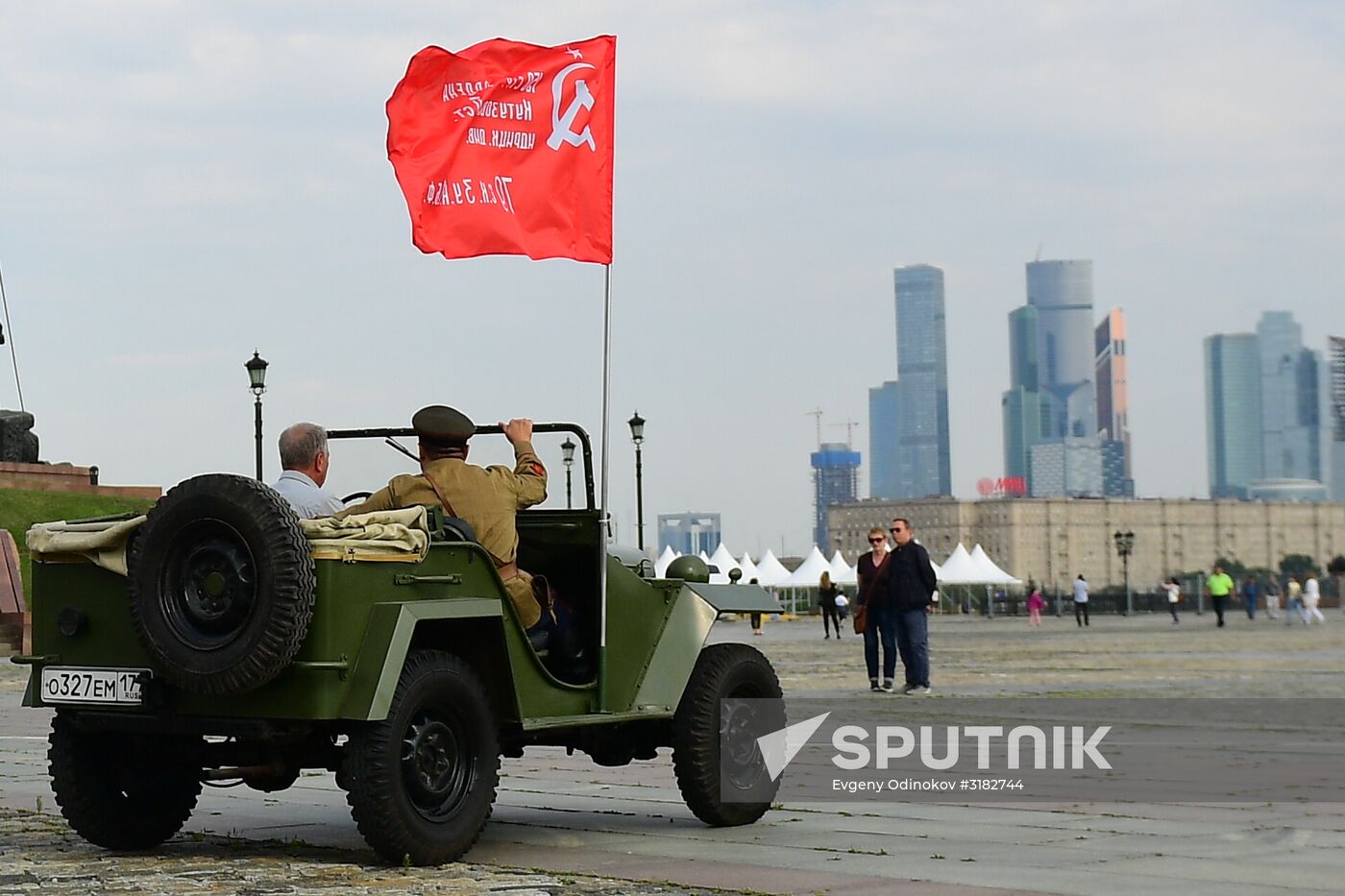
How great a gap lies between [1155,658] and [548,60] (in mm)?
22993

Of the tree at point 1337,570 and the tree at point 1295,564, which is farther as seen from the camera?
the tree at point 1295,564

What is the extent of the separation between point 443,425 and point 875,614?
39.7ft

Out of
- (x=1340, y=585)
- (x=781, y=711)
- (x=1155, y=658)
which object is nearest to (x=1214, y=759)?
(x=781, y=711)

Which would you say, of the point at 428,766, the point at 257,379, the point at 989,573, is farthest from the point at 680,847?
the point at 989,573

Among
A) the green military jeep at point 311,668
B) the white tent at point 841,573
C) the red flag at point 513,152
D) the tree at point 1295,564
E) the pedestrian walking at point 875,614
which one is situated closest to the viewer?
the green military jeep at point 311,668

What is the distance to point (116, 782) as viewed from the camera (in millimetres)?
7723

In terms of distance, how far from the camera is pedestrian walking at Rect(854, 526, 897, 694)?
19.5 metres

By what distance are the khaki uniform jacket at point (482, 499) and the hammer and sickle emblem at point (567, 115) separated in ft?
5.64

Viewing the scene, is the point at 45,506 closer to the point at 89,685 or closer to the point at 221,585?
the point at 89,685

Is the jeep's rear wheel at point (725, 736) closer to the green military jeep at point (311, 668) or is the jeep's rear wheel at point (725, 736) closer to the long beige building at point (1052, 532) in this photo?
the green military jeep at point (311, 668)

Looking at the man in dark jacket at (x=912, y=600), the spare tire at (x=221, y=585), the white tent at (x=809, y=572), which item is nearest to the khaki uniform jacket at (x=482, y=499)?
the spare tire at (x=221, y=585)

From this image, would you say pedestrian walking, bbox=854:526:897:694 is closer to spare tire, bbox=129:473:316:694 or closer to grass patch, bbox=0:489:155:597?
spare tire, bbox=129:473:316:694

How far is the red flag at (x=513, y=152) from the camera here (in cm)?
892

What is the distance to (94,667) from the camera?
291 inches
